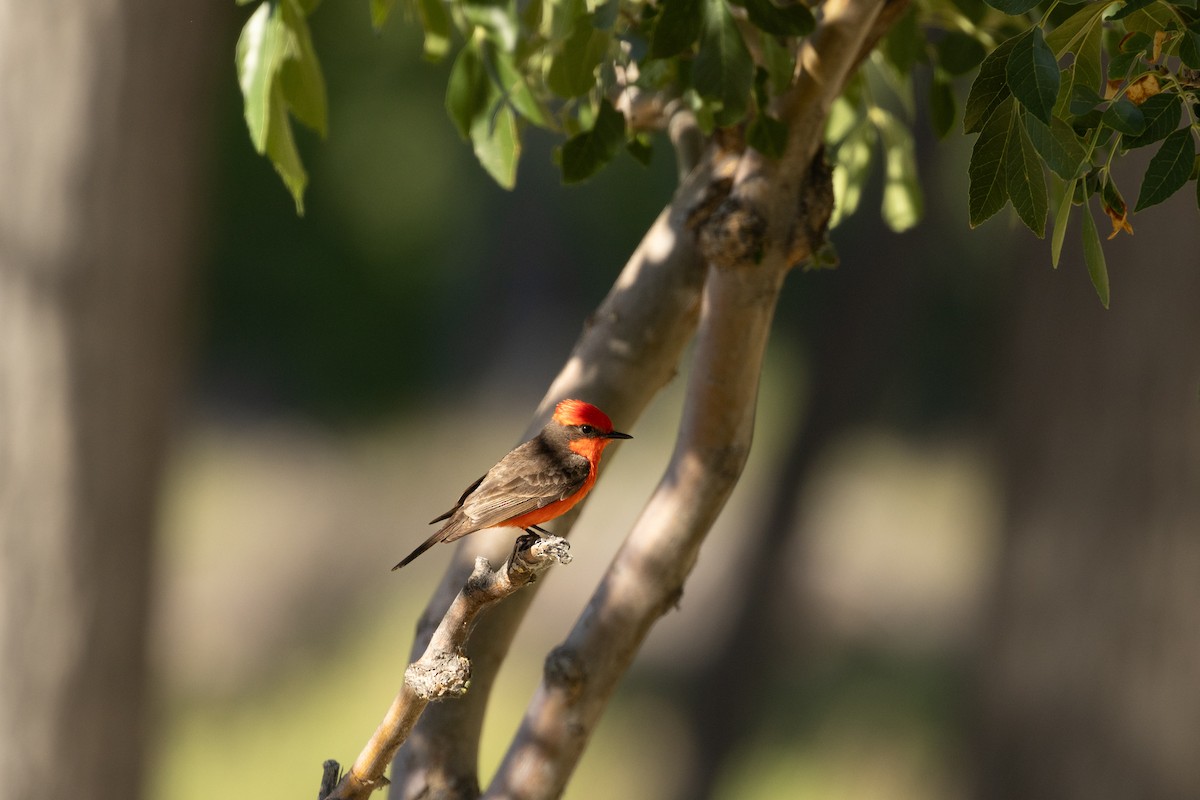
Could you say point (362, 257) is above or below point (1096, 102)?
above

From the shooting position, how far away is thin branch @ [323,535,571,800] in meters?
1.25

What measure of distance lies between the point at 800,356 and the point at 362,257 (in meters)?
4.26

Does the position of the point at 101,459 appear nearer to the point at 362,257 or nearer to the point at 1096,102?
the point at 1096,102

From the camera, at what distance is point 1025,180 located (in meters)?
1.24

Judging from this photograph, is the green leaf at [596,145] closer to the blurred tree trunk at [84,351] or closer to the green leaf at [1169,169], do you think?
the green leaf at [1169,169]

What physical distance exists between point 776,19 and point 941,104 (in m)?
A: 0.88

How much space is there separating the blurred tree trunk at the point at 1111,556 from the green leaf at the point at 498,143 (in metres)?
2.92

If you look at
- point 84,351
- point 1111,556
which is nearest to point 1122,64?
point 84,351

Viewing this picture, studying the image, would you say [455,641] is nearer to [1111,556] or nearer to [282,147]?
[282,147]

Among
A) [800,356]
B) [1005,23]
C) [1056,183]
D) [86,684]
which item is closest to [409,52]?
[800,356]

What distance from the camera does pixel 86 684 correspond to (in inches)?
145

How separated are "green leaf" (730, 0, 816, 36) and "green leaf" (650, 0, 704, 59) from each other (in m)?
0.11

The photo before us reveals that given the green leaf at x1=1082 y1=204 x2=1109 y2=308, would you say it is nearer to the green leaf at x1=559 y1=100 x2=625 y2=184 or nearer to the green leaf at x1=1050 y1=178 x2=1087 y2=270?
the green leaf at x1=1050 y1=178 x2=1087 y2=270

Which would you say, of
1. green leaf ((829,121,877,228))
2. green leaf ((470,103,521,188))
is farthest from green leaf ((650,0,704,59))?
green leaf ((829,121,877,228))
